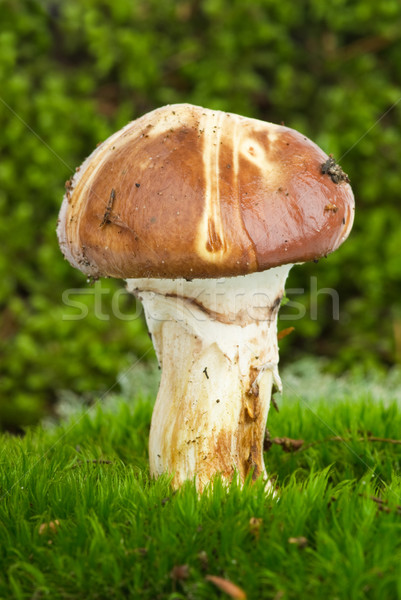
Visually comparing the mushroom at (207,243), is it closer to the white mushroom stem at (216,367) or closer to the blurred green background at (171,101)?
the white mushroom stem at (216,367)

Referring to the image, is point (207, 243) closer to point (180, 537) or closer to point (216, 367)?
point (216, 367)

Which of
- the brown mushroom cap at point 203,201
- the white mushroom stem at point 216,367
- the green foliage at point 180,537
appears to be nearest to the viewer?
the green foliage at point 180,537

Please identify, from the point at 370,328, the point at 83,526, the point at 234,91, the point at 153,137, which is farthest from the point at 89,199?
the point at 370,328

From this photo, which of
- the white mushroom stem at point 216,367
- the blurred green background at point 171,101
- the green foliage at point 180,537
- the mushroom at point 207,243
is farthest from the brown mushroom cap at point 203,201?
the blurred green background at point 171,101

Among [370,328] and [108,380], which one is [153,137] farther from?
[370,328]

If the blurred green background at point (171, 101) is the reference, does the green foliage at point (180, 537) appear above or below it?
below

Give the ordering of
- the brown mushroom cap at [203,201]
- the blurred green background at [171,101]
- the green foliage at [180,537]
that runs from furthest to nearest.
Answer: the blurred green background at [171,101] < the brown mushroom cap at [203,201] < the green foliage at [180,537]

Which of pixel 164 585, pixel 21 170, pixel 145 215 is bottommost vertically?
pixel 164 585

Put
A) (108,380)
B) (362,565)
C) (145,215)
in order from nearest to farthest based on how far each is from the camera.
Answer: (362,565) → (145,215) → (108,380)
